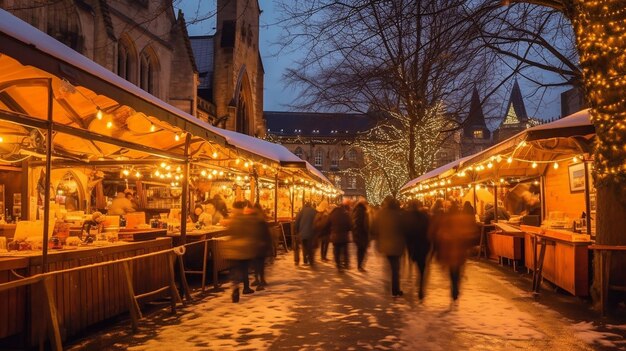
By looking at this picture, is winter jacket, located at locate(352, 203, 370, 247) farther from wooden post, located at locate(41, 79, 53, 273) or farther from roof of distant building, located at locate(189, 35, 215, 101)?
roof of distant building, located at locate(189, 35, 215, 101)

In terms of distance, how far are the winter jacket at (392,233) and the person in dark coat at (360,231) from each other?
4.29 metres

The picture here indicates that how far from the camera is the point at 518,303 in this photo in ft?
34.1

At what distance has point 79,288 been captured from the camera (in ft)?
25.3

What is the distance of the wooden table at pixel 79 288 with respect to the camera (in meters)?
6.72

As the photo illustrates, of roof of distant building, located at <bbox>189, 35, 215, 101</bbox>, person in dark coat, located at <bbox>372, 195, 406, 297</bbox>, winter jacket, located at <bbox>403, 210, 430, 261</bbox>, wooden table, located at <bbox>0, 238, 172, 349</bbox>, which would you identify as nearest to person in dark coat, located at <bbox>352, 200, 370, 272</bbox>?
winter jacket, located at <bbox>403, 210, 430, 261</bbox>

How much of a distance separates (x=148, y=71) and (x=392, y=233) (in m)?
24.9

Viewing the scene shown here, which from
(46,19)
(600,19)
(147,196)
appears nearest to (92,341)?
(600,19)

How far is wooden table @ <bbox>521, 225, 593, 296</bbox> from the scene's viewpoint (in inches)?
412

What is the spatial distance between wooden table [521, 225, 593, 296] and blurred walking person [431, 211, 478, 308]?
1.54m

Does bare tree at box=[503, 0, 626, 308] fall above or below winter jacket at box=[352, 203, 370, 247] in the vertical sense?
above

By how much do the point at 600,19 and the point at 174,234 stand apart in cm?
867

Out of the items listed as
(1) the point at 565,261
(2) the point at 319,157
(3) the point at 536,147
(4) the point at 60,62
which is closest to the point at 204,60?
(3) the point at 536,147

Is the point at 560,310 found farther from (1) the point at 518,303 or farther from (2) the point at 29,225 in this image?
(2) the point at 29,225

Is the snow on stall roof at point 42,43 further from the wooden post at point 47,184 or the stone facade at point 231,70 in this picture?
the stone facade at point 231,70
